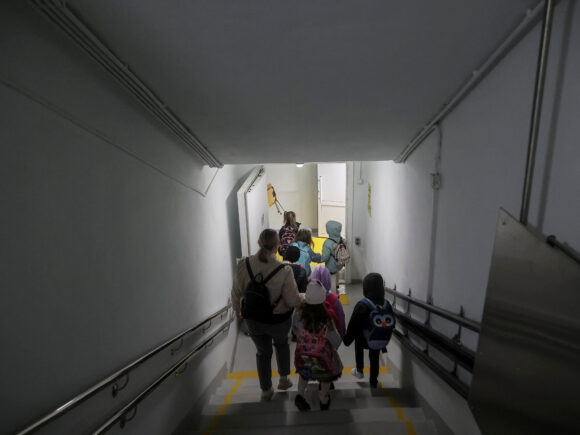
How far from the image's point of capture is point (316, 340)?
226 centimetres

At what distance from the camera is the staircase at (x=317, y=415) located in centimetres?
212

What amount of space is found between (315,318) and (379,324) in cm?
62

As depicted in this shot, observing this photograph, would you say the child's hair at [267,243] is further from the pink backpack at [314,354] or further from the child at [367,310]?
the child at [367,310]

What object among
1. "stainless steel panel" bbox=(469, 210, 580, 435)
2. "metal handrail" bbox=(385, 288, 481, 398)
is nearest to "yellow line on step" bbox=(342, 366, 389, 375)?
"metal handrail" bbox=(385, 288, 481, 398)

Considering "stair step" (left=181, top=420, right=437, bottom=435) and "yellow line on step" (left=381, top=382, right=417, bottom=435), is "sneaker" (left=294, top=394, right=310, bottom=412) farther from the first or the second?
"yellow line on step" (left=381, top=382, right=417, bottom=435)

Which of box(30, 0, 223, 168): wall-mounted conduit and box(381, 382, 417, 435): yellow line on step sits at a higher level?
box(30, 0, 223, 168): wall-mounted conduit

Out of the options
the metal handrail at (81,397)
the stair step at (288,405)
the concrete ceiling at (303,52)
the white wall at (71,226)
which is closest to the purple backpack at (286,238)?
the stair step at (288,405)

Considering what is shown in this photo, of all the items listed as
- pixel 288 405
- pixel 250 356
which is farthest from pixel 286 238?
pixel 288 405

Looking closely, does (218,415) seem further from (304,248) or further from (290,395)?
(304,248)

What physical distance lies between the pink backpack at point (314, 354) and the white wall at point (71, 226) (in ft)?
3.31

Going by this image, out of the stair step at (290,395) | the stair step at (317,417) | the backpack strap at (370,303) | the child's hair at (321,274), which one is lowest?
the stair step at (290,395)

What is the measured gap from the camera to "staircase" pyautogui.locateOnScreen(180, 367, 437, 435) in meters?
2.12

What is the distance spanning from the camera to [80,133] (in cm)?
121

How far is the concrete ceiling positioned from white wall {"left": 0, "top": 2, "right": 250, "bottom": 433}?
240 millimetres
